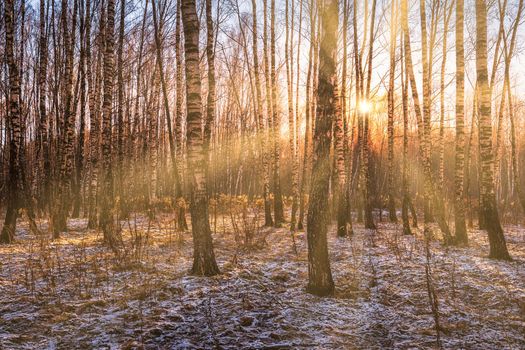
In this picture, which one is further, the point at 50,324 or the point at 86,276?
the point at 86,276

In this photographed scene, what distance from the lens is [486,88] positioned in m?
6.34

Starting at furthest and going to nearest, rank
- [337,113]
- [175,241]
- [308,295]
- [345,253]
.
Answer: [337,113], [175,241], [345,253], [308,295]

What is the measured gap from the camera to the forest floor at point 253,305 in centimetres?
331

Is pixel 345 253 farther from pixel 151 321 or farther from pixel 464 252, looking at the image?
pixel 151 321

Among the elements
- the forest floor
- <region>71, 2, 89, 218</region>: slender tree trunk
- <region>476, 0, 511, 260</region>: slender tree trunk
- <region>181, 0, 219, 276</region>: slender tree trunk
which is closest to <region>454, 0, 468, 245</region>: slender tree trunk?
<region>476, 0, 511, 260</region>: slender tree trunk

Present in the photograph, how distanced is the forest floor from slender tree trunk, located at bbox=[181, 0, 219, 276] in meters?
0.47

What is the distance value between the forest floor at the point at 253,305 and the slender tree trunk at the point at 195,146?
0.47 m

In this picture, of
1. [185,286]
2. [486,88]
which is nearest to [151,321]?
[185,286]

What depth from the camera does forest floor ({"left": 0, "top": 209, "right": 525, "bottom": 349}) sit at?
10.9 ft

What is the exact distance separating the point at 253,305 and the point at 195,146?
7.81 ft

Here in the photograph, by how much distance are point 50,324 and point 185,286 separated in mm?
1589

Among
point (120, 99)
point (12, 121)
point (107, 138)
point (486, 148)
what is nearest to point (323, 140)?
point (486, 148)

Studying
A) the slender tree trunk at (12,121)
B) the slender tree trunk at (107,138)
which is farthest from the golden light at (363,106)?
the slender tree trunk at (12,121)

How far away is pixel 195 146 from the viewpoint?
16.1 ft
